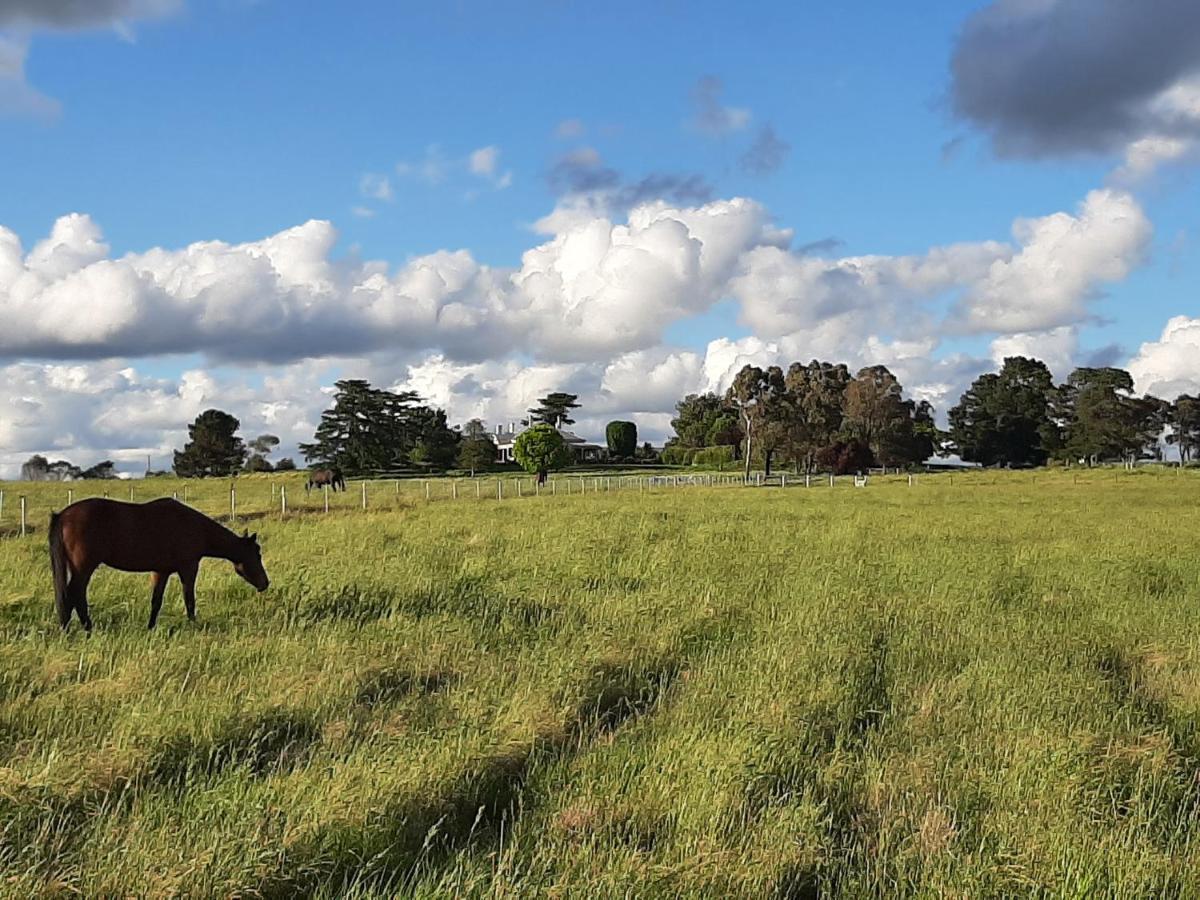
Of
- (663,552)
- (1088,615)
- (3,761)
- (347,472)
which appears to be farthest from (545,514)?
(347,472)

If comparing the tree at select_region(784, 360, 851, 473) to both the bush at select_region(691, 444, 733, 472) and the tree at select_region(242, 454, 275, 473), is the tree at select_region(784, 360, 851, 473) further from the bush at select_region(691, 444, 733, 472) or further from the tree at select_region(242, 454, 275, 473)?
the tree at select_region(242, 454, 275, 473)

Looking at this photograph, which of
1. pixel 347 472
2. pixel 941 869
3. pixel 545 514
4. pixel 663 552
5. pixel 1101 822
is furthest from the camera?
pixel 347 472

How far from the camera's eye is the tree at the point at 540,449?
78.5 metres

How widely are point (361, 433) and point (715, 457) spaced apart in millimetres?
36222

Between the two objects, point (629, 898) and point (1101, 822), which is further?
point (1101, 822)

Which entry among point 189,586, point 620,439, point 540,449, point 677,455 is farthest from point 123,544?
point 620,439

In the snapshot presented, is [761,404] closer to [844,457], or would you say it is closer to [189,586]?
[844,457]

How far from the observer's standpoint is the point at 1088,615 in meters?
13.8

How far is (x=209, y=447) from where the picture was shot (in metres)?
93.8

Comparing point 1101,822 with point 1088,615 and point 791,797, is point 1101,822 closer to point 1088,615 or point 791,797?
point 791,797

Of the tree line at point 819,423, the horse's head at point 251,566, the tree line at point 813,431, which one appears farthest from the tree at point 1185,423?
the horse's head at point 251,566

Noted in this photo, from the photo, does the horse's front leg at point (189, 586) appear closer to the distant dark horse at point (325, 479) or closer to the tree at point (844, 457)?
the distant dark horse at point (325, 479)

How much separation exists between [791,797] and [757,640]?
4.78 metres

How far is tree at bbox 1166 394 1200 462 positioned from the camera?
439ft
